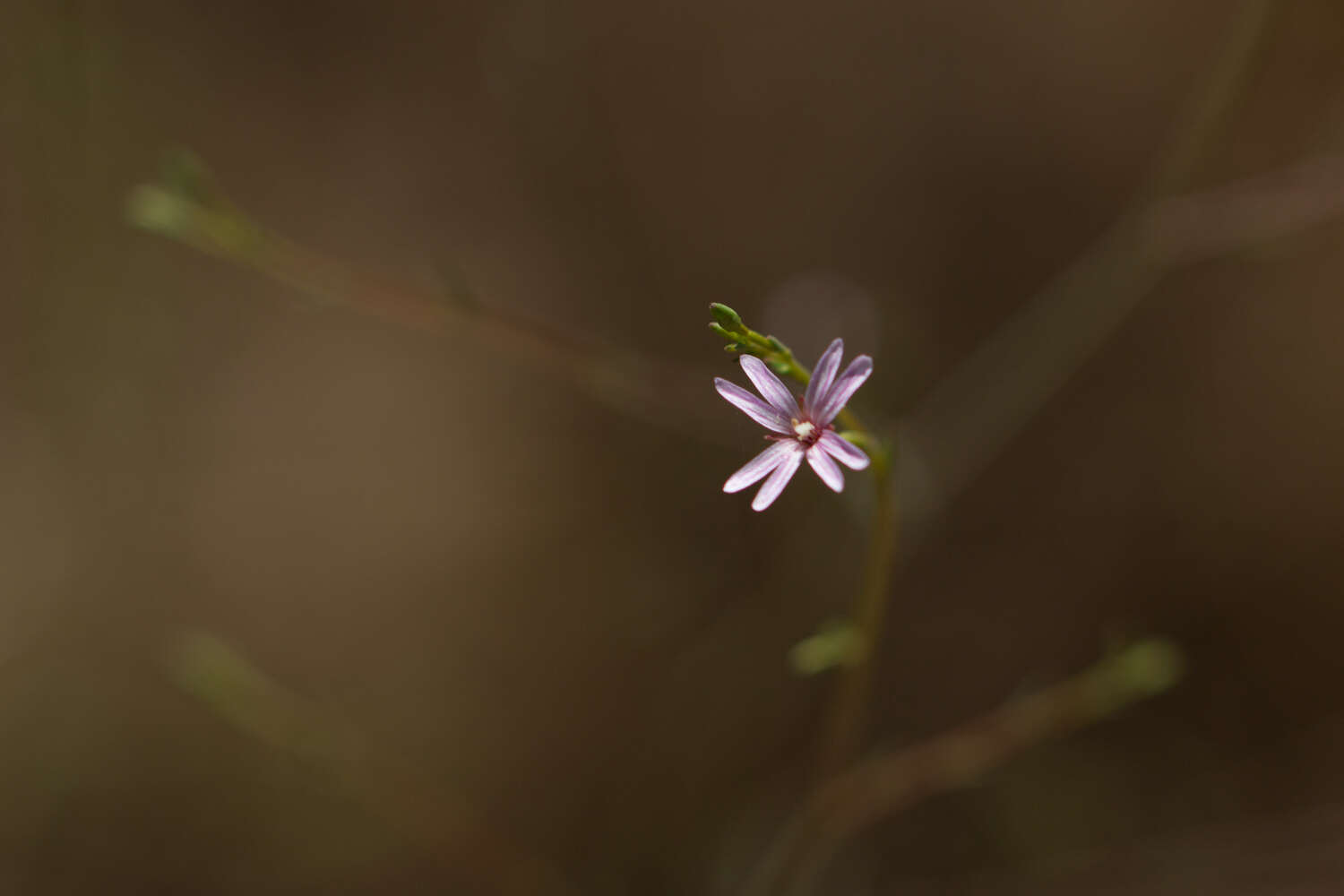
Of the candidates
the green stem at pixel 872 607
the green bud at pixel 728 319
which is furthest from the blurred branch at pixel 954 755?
the green bud at pixel 728 319

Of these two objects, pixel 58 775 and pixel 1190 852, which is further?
pixel 58 775

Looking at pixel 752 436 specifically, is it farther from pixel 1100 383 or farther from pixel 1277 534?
pixel 1277 534

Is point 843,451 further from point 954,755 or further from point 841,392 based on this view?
point 954,755

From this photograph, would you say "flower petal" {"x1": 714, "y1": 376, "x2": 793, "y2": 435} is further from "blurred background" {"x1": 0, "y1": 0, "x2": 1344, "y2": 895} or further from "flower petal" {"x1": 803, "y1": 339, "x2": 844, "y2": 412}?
"blurred background" {"x1": 0, "y1": 0, "x2": 1344, "y2": 895}

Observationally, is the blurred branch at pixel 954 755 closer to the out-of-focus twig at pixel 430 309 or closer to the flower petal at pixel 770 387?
the flower petal at pixel 770 387

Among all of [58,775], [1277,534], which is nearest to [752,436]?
[1277,534]
